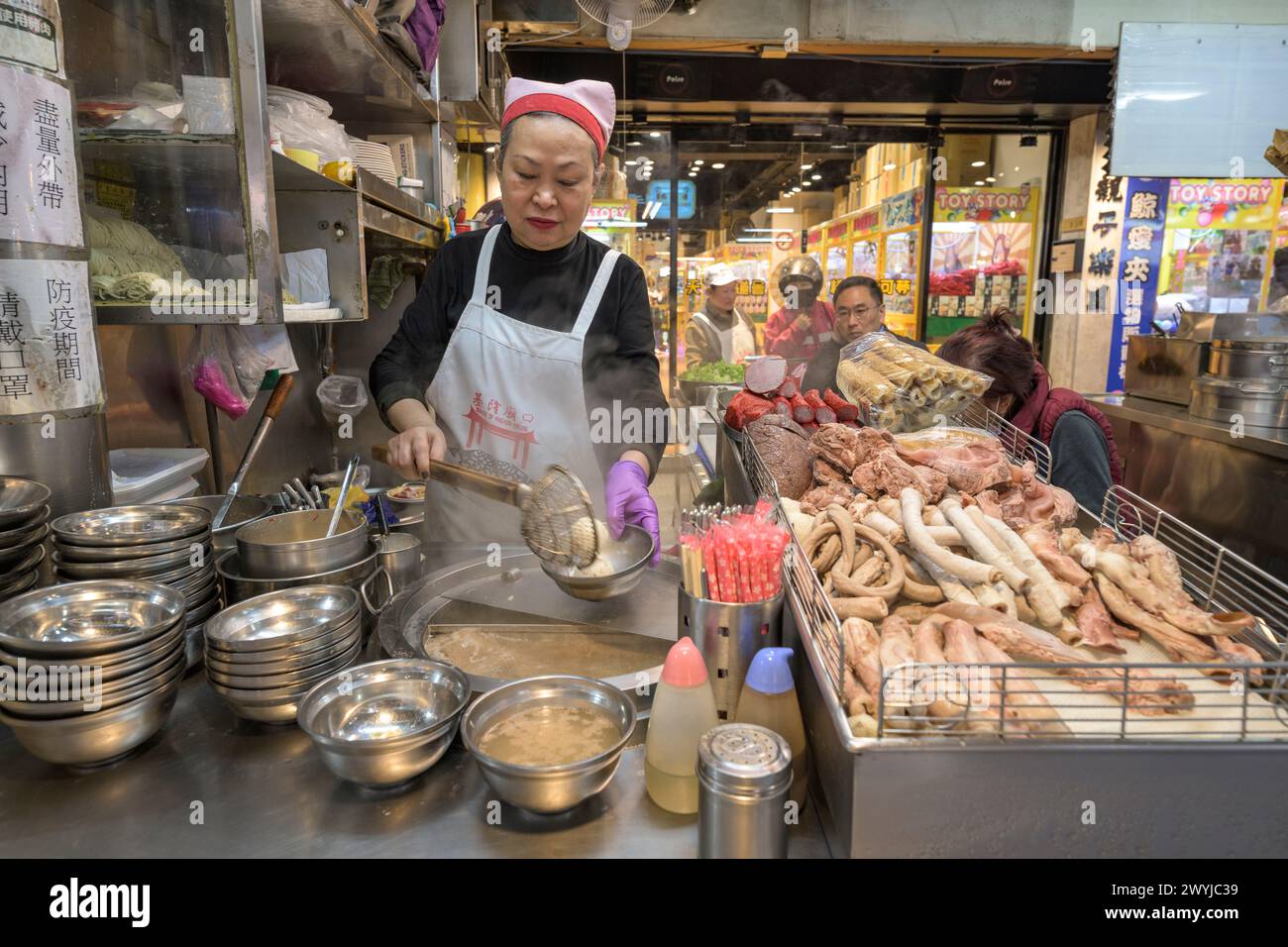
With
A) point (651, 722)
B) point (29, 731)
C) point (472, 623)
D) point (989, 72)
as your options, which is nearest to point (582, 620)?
point (472, 623)

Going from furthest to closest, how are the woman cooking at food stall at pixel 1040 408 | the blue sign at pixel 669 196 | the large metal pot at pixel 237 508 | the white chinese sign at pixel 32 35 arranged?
the blue sign at pixel 669 196 → the woman cooking at food stall at pixel 1040 408 → the large metal pot at pixel 237 508 → the white chinese sign at pixel 32 35

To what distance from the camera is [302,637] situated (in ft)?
4.03

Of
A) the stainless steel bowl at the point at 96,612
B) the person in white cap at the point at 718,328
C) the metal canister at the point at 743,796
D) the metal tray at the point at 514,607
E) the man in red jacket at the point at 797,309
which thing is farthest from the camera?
the person in white cap at the point at 718,328

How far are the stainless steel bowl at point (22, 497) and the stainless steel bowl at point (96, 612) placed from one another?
0.17 m

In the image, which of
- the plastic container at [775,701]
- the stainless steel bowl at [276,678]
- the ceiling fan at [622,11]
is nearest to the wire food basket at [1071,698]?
the plastic container at [775,701]

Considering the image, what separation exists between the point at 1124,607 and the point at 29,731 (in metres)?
1.71

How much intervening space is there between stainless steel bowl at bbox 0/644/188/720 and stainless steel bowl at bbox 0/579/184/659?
0.06 meters

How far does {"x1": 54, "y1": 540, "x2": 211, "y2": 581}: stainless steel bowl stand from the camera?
4.47 feet

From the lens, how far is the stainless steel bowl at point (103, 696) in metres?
1.06

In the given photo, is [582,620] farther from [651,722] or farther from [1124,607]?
[1124,607]

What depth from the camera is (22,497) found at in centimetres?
143

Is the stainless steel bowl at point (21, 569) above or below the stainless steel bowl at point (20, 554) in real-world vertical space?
below

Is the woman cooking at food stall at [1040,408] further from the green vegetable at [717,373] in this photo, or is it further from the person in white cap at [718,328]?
the person in white cap at [718,328]

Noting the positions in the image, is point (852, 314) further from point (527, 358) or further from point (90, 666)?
point (90, 666)
